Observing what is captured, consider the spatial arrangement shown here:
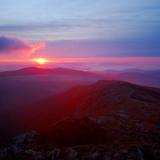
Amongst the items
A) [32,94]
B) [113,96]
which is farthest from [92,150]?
[32,94]

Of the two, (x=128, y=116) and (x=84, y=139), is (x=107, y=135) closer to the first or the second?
(x=84, y=139)

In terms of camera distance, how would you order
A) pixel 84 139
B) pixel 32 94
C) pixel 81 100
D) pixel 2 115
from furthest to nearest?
pixel 32 94, pixel 81 100, pixel 2 115, pixel 84 139

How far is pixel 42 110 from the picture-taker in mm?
25469

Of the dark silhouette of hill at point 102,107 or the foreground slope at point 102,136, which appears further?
the dark silhouette of hill at point 102,107

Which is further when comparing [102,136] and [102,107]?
[102,107]

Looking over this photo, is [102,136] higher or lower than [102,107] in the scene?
lower

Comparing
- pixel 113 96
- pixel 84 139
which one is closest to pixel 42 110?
pixel 113 96

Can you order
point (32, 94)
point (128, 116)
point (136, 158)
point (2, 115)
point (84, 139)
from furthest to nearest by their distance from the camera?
point (32, 94) → point (2, 115) → point (128, 116) → point (84, 139) → point (136, 158)

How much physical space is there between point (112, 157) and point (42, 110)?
1268cm

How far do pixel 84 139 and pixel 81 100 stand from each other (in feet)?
40.0

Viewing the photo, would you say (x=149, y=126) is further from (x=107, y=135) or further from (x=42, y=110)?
(x=42, y=110)

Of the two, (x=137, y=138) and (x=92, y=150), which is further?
(x=137, y=138)

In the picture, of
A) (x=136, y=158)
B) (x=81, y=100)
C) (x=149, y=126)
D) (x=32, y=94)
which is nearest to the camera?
(x=136, y=158)

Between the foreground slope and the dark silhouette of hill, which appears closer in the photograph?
the foreground slope
